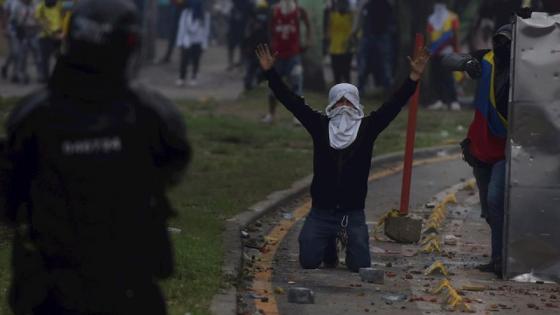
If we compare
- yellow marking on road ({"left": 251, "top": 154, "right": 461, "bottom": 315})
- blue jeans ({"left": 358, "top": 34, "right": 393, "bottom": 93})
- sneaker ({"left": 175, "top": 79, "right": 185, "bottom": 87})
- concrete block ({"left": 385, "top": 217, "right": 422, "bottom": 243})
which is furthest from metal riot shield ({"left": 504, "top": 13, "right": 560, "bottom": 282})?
sneaker ({"left": 175, "top": 79, "right": 185, "bottom": 87})

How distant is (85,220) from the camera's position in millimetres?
5176

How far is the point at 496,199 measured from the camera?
10.8m

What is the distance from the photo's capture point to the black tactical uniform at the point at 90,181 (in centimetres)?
518

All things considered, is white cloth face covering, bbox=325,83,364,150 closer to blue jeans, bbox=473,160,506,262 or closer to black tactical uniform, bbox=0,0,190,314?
blue jeans, bbox=473,160,506,262

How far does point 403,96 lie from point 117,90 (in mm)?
5305

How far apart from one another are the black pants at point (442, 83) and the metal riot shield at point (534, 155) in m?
12.6

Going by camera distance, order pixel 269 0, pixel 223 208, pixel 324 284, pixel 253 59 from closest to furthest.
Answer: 1. pixel 324 284
2. pixel 223 208
3. pixel 253 59
4. pixel 269 0

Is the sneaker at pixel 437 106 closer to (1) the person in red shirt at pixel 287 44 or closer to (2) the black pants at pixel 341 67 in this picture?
(2) the black pants at pixel 341 67

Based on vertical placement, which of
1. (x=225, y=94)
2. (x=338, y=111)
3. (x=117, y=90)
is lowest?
(x=225, y=94)

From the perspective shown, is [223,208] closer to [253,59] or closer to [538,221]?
[538,221]

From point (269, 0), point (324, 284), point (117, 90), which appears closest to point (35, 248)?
point (117, 90)

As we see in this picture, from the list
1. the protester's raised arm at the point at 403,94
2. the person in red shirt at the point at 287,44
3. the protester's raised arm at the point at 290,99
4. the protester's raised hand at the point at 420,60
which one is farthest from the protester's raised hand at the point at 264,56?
the person in red shirt at the point at 287,44

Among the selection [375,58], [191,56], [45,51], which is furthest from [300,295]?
[191,56]

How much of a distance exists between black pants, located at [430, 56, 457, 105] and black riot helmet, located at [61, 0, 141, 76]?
1798 centimetres
